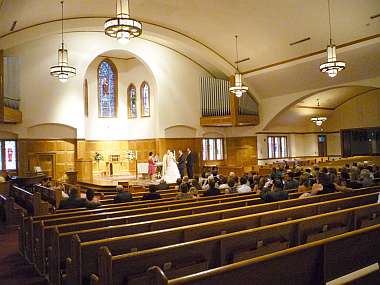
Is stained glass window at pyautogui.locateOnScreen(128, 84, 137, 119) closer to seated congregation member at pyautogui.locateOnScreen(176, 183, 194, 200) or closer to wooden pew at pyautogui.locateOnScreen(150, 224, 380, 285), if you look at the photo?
seated congregation member at pyautogui.locateOnScreen(176, 183, 194, 200)

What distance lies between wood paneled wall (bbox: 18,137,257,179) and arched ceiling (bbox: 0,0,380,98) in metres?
3.69

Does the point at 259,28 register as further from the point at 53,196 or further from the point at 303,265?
the point at 303,265

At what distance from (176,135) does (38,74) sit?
633cm

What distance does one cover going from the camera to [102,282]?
2100mm

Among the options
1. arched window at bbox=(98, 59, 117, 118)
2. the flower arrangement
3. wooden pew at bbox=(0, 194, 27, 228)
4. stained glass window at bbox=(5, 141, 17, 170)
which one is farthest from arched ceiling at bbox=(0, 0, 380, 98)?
the flower arrangement

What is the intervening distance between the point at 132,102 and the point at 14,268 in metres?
12.9

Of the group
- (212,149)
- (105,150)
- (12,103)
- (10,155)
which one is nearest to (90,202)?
(12,103)

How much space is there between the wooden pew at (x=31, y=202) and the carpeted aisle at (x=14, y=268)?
618 millimetres

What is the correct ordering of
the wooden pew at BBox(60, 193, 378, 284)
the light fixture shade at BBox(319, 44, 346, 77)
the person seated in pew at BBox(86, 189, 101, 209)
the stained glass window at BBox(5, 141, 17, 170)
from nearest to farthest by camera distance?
the wooden pew at BBox(60, 193, 378, 284)
the person seated in pew at BBox(86, 189, 101, 209)
the light fixture shade at BBox(319, 44, 346, 77)
the stained glass window at BBox(5, 141, 17, 170)

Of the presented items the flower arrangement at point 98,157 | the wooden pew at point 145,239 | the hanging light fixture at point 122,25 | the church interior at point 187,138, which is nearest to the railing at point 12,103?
the church interior at point 187,138

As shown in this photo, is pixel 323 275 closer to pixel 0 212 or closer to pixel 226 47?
pixel 0 212

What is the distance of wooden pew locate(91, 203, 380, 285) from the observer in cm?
213

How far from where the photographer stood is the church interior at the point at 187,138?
2.78 meters

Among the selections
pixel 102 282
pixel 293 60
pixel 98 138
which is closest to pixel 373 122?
pixel 293 60
